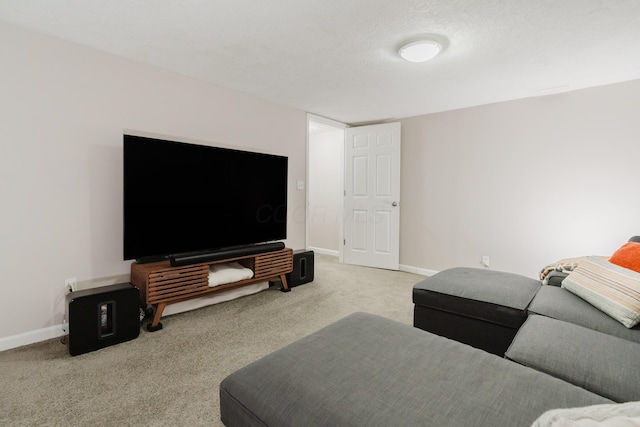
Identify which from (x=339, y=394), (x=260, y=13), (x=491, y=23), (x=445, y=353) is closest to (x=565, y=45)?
(x=491, y=23)

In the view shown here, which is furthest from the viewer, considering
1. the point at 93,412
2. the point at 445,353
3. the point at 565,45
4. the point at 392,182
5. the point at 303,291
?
the point at 392,182

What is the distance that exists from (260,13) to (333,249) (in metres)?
4.31

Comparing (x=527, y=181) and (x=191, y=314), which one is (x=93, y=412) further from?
(x=527, y=181)

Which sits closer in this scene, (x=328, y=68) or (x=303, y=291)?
(x=328, y=68)

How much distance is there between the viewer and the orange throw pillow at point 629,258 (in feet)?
6.57

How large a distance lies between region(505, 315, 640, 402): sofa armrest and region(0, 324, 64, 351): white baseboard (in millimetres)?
3091

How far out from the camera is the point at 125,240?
97.1 inches

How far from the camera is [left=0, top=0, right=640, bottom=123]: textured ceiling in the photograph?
193cm

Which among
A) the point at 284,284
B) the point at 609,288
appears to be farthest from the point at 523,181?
the point at 284,284

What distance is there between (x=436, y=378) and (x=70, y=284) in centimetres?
277

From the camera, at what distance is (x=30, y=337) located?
7.47 ft

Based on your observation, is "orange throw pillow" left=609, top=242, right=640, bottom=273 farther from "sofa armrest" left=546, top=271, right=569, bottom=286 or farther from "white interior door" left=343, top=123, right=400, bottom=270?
"white interior door" left=343, top=123, right=400, bottom=270

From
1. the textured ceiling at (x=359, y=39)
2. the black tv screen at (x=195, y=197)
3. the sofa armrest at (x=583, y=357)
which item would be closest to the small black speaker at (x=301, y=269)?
the black tv screen at (x=195, y=197)

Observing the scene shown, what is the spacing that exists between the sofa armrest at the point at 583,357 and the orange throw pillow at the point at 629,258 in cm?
95
